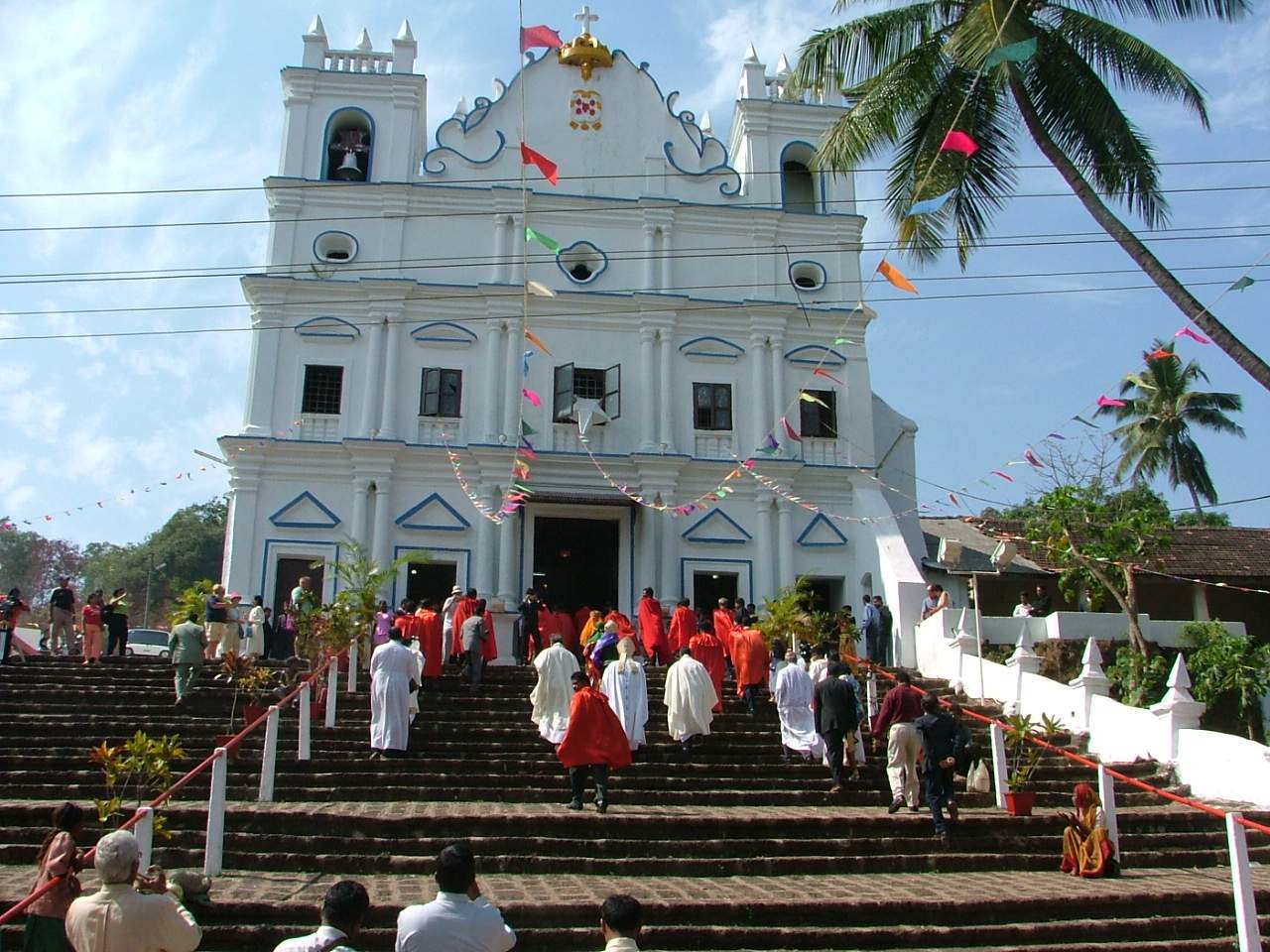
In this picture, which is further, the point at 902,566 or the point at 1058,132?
the point at 902,566

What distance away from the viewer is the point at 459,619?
1736 cm

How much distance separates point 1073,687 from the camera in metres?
15.3

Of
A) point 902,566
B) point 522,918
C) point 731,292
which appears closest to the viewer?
point 522,918

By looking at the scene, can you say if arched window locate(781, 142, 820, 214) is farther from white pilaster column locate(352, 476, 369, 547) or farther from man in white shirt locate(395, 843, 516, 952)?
man in white shirt locate(395, 843, 516, 952)

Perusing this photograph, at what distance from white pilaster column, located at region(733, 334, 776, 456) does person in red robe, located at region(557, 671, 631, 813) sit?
12.9m

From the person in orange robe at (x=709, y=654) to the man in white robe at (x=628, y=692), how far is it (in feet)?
9.31

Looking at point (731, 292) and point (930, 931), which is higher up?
point (731, 292)

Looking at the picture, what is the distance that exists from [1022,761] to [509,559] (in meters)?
11.0

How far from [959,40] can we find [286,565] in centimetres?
1446

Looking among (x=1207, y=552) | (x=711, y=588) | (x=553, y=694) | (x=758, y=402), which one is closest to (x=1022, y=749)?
(x=553, y=694)

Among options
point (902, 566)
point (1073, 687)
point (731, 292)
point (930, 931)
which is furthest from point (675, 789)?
point (731, 292)

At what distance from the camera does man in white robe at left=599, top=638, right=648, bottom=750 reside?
13.2m

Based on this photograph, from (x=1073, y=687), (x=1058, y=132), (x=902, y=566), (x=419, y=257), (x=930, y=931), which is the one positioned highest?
(x=419, y=257)

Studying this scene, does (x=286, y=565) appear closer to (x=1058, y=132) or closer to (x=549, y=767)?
(x=549, y=767)
